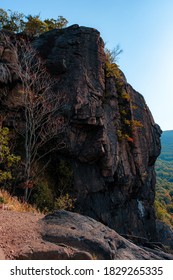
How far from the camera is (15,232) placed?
212 inches

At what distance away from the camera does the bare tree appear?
48.2 feet

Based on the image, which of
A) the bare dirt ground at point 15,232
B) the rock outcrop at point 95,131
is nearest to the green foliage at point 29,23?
the rock outcrop at point 95,131

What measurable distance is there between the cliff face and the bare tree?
67 centimetres

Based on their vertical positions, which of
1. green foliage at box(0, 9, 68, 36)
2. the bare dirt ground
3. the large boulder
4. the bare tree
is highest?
green foliage at box(0, 9, 68, 36)

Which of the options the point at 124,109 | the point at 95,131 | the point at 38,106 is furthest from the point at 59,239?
the point at 124,109

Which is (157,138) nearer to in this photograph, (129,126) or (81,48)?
(129,126)

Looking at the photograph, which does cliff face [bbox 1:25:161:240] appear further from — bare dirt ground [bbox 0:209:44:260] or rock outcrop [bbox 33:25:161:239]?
bare dirt ground [bbox 0:209:44:260]

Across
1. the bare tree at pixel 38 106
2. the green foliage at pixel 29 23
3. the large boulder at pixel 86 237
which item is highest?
the green foliage at pixel 29 23

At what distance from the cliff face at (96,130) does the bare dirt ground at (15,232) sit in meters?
9.30

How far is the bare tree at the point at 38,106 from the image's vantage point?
14.7 meters

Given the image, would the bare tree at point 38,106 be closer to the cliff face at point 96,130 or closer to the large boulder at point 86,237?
the cliff face at point 96,130

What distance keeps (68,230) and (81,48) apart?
14203 mm

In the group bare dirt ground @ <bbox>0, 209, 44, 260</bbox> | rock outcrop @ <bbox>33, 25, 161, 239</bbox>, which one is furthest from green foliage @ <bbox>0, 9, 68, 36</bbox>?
bare dirt ground @ <bbox>0, 209, 44, 260</bbox>

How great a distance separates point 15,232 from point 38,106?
1091 cm
